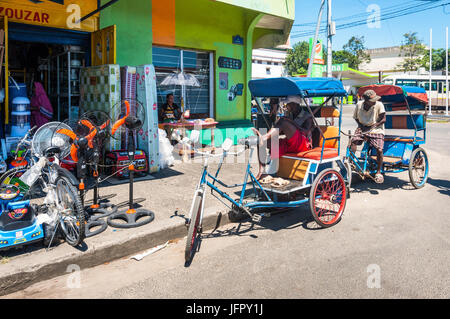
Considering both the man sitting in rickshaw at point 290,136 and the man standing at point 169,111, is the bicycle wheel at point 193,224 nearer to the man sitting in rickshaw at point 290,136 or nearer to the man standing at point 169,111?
the man sitting in rickshaw at point 290,136

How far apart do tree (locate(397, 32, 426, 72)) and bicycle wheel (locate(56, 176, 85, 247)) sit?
2586 inches

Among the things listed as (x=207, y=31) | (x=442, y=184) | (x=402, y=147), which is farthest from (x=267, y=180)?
(x=207, y=31)

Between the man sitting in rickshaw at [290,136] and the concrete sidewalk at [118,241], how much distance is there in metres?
1.07

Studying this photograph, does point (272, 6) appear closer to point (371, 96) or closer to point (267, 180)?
point (371, 96)

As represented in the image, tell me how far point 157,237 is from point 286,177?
2131 millimetres

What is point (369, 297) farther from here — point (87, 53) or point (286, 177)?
point (87, 53)

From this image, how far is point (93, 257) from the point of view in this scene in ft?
13.8

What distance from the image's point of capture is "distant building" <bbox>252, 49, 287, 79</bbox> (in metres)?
52.4

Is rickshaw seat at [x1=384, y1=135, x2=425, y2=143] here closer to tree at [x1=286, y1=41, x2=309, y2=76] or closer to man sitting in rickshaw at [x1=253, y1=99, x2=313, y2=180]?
man sitting in rickshaw at [x1=253, y1=99, x2=313, y2=180]

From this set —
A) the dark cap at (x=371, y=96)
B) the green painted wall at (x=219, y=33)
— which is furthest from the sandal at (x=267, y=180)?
the green painted wall at (x=219, y=33)

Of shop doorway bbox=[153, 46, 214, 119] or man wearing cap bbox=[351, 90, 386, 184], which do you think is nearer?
man wearing cap bbox=[351, 90, 386, 184]

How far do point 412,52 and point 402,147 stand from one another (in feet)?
212

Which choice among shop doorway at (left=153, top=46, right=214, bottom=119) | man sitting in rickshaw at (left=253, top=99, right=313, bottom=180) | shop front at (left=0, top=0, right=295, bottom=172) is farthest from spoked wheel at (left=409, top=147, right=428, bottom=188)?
shop doorway at (left=153, top=46, right=214, bottom=119)

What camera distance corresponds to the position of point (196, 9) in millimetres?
10883
